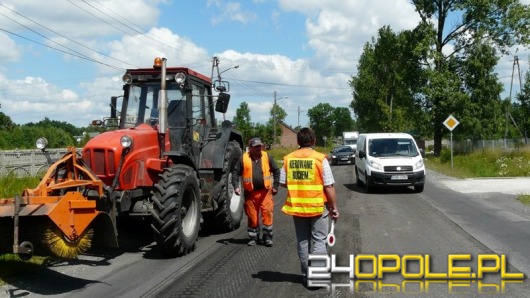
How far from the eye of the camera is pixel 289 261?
8.34 m

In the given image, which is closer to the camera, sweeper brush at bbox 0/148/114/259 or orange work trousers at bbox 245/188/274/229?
sweeper brush at bbox 0/148/114/259

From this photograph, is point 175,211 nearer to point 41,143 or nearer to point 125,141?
point 125,141

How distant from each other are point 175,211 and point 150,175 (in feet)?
3.33

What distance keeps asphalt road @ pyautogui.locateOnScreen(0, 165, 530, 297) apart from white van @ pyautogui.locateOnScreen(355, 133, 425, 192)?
441cm

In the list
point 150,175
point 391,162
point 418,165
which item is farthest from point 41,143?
point 418,165

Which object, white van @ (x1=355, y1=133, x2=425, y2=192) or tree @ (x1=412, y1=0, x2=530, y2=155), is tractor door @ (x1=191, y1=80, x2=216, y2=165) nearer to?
white van @ (x1=355, y1=133, x2=425, y2=192)

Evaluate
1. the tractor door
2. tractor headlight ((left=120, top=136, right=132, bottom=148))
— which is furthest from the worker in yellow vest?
the tractor door

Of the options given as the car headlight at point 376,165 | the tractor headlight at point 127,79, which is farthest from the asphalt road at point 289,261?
the car headlight at point 376,165

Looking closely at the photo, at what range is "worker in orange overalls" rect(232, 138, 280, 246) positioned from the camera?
953 centimetres

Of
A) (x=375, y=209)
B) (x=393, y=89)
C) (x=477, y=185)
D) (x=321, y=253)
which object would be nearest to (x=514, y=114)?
(x=393, y=89)

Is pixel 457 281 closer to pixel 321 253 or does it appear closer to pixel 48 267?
pixel 321 253

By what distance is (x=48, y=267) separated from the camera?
321 inches

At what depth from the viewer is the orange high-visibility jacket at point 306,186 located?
22.0ft

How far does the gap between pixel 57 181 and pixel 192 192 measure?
218cm
